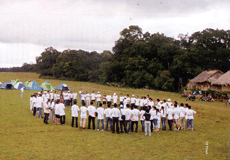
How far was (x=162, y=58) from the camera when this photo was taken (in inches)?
1895

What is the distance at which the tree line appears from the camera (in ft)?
140

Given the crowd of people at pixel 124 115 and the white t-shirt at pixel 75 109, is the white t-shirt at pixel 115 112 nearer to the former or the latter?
the crowd of people at pixel 124 115

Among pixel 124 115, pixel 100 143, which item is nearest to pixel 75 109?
pixel 124 115

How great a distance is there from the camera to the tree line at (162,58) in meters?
42.8

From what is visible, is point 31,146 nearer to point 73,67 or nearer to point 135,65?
point 135,65

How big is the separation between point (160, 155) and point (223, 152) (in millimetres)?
3229

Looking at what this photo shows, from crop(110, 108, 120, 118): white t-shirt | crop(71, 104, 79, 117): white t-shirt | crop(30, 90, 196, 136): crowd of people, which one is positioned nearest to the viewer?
crop(110, 108, 120, 118): white t-shirt

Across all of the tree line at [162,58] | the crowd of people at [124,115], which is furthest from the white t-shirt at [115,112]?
the tree line at [162,58]

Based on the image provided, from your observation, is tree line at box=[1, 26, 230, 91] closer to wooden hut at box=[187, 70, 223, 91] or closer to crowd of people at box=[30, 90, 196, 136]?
wooden hut at box=[187, 70, 223, 91]

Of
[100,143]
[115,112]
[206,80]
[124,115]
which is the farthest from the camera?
[206,80]

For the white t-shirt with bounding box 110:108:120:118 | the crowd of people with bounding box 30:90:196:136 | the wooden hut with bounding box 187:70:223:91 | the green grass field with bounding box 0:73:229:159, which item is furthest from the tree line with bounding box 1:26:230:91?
the white t-shirt with bounding box 110:108:120:118

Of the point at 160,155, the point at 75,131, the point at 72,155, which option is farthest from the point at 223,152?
the point at 75,131

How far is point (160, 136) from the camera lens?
11609 mm

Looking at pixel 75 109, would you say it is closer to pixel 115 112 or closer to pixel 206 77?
pixel 115 112
